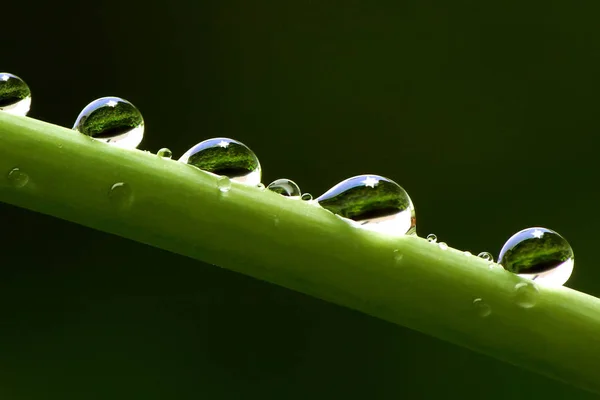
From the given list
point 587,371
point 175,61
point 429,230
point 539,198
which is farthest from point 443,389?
point 587,371

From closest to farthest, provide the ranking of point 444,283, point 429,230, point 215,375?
point 444,283 → point 215,375 → point 429,230

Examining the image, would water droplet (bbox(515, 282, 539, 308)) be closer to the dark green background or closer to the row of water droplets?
the row of water droplets

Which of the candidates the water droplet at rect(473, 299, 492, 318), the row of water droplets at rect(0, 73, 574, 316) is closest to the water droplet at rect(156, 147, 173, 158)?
the row of water droplets at rect(0, 73, 574, 316)

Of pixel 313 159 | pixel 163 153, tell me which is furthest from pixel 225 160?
pixel 313 159

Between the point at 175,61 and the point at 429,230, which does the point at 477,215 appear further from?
the point at 175,61

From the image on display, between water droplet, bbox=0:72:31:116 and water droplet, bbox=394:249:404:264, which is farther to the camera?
water droplet, bbox=0:72:31:116

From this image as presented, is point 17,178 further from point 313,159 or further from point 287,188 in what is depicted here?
point 313,159
